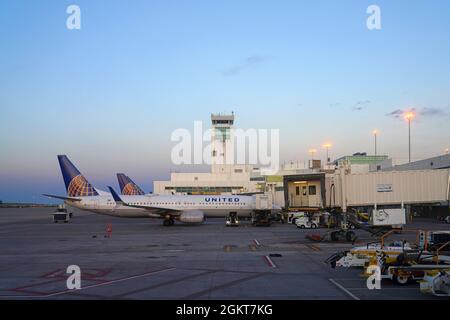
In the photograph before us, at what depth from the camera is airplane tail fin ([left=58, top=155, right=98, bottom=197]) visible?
52.1 metres

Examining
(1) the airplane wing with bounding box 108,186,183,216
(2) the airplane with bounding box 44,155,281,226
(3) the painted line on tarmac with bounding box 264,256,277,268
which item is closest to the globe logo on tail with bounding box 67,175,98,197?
(2) the airplane with bounding box 44,155,281,226

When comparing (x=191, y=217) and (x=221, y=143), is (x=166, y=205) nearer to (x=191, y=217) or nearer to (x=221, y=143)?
(x=191, y=217)

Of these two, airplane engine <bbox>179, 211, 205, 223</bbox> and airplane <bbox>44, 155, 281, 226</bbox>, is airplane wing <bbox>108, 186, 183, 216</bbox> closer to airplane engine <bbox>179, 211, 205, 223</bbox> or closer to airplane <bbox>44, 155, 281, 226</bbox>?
airplane <bbox>44, 155, 281, 226</bbox>

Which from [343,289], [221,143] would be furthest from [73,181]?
[221,143]

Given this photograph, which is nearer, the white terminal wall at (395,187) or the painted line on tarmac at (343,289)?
the painted line on tarmac at (343,289)

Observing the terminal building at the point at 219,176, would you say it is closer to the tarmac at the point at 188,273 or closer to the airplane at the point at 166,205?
the airplane at the point at 166,205

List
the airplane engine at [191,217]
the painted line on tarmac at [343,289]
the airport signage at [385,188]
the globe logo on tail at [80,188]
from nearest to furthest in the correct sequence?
the painted line on tarmac at [343,289]
the airport signage at [385,188]
the airplane engine at [191,217]
the globe logo on tail at [80,188]

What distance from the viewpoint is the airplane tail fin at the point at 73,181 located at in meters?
52.1

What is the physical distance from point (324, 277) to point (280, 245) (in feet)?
36.9

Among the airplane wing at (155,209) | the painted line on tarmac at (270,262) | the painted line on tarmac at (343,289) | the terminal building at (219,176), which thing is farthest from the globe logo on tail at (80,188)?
the terminal building at (219,176)

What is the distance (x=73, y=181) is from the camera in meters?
52.8

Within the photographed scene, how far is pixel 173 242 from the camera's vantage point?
96.0ft
